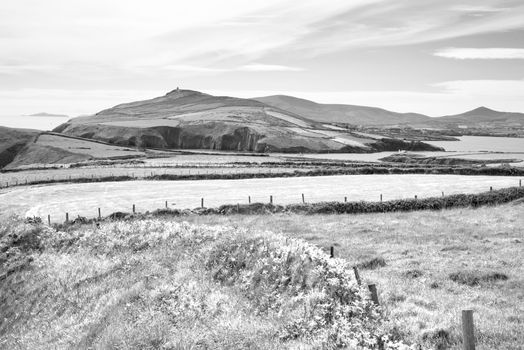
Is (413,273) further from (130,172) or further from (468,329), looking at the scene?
(130,172)

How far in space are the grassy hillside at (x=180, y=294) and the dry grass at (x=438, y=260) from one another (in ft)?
6.14

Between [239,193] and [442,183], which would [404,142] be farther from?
[239,193]

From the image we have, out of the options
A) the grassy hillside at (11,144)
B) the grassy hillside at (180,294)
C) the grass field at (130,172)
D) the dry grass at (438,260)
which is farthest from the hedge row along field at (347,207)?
the grassy hillside at (11,144)

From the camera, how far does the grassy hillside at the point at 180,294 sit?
14.6 meters

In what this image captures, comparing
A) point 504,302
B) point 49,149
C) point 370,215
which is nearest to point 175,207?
point 370,215

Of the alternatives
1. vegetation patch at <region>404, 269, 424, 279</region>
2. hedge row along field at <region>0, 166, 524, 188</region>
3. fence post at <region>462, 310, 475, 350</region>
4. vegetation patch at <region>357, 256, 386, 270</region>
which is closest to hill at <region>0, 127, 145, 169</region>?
hedge row along field at <region>0, 166, 524, 188</region>

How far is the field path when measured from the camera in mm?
50625

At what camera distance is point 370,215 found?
43000mm

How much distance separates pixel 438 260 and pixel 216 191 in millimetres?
37889

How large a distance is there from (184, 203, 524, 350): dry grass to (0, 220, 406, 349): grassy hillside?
187cm

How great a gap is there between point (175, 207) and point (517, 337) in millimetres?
37813

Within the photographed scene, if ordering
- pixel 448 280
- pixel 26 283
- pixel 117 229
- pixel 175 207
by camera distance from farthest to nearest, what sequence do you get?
pixel 175 207, pixel 117 229, pixel 26 283, pixel 448 280

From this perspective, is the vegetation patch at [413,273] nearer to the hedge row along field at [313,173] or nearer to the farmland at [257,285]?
the farmland at [257,285]

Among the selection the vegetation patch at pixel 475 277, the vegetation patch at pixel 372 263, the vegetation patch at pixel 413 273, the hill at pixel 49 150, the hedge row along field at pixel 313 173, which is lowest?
the vegetation patch at pixel 372 263
